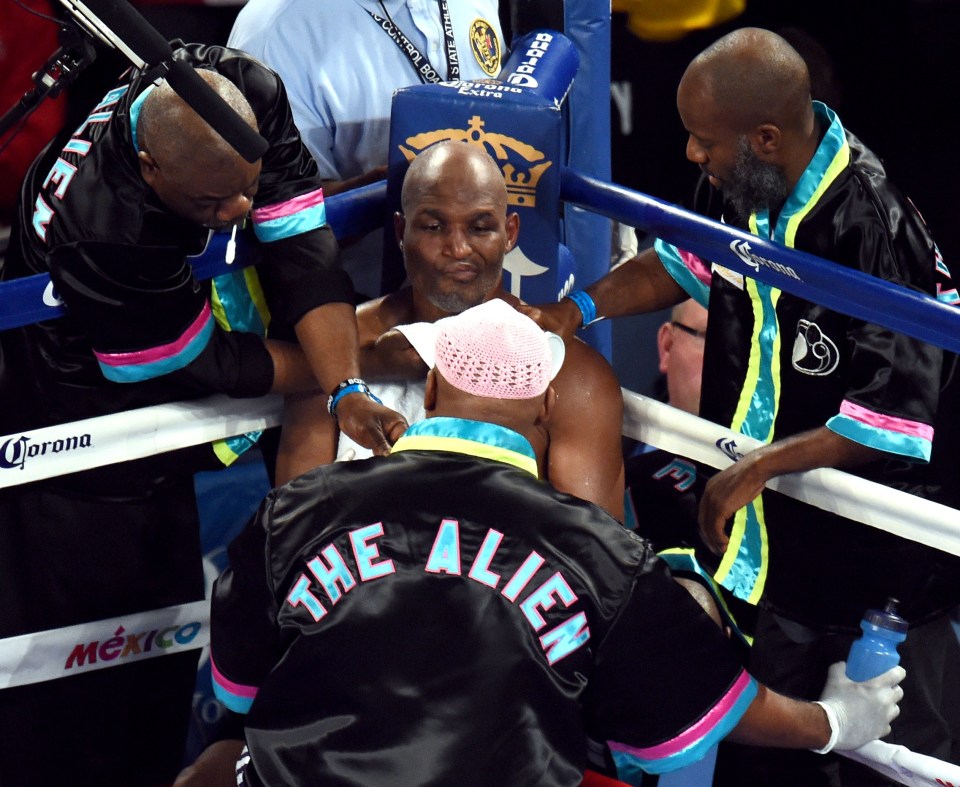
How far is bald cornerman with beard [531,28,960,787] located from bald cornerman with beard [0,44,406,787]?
0.43 m

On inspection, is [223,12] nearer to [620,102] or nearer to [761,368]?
[620,102]

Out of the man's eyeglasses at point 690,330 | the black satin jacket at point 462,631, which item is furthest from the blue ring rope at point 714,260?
the man's eyeglasses at point 690,330

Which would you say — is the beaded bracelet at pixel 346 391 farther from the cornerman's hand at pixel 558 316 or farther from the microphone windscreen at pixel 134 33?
the microphone windscreen at pixel 134 33

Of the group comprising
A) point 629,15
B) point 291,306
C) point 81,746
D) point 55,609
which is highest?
point 291,306

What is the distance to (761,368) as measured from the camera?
2369 millimetres

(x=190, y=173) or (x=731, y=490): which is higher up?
(x=190, y=173)

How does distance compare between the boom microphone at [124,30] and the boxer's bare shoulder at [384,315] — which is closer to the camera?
the boom microphone at [124,30]

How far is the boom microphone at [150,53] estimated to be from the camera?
5.56 ft

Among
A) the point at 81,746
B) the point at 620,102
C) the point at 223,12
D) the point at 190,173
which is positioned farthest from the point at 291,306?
the point at 620,102

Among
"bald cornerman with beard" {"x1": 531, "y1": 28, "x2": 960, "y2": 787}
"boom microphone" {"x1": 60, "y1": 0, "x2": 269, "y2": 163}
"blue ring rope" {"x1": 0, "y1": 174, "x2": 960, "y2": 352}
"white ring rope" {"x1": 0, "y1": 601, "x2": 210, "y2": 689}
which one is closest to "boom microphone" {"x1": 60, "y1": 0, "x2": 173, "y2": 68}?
"boom microphone" {"x1": 60, "y1": 0, "x2": 269, "y2": 163}

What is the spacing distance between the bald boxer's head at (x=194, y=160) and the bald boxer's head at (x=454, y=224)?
0.31m

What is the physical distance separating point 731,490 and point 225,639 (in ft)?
2.73

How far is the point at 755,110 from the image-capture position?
2.20m

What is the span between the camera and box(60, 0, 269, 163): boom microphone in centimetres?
169
